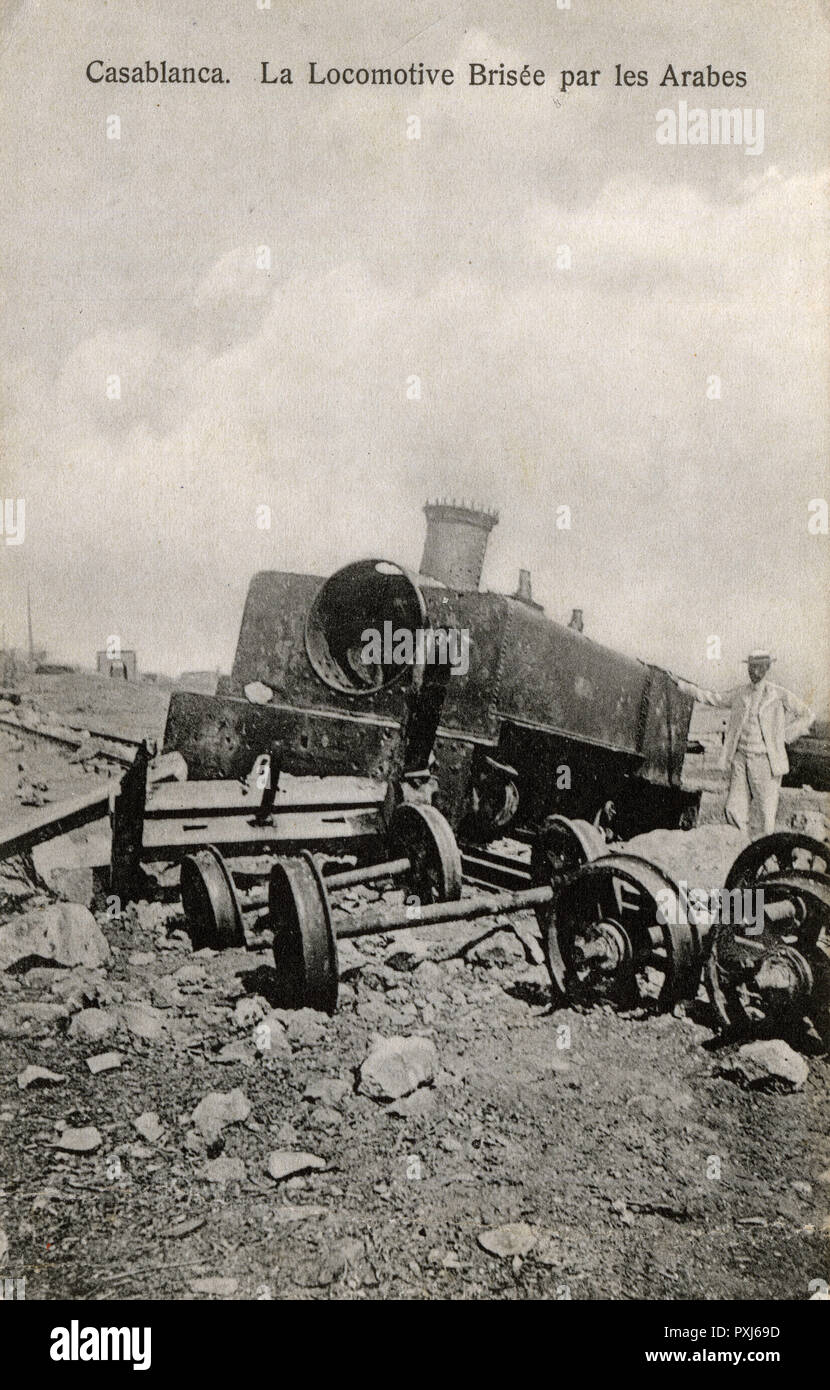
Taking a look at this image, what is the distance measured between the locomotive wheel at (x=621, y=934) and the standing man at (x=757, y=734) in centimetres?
196

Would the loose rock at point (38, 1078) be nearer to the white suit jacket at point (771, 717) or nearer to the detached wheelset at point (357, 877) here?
the detached wheelset at point (357, 877)

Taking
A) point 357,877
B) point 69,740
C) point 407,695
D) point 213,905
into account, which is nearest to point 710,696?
point 407,695

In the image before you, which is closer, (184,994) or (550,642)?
(184,994)

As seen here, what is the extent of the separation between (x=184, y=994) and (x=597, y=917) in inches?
80.0

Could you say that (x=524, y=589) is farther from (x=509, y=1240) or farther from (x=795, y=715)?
(x=509, y=1240)

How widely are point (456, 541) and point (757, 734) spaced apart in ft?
10.9

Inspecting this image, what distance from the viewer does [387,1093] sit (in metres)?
3.31

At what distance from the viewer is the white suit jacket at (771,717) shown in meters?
5.41

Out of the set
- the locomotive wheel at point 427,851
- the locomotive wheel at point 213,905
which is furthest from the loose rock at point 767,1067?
the locomotive wheel at point 213,905

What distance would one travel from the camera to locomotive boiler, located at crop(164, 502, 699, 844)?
201 inches

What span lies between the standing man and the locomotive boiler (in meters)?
1.07
